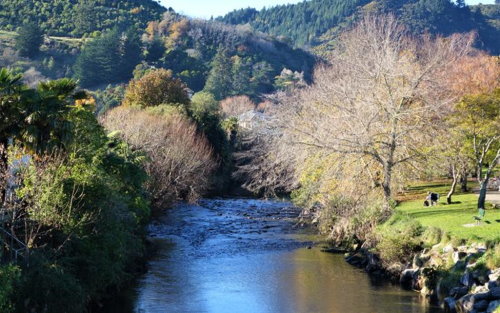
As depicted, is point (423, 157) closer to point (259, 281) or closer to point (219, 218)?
point (259, 281)

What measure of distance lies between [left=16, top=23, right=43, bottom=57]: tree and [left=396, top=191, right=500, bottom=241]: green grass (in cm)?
8626

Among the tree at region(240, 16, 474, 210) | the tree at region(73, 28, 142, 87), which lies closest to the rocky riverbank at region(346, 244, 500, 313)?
the tree at region(240, 16, 474, 210)

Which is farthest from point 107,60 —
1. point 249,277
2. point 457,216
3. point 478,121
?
point 457,216

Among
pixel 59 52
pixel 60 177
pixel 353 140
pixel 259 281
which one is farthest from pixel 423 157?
pixel 59 52

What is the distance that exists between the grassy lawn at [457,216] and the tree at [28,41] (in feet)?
278

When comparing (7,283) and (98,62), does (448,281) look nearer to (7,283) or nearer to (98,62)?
(7,283)

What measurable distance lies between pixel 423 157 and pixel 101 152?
56.2 ft

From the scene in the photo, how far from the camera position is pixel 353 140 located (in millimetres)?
33125

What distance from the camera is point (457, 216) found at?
30844mm

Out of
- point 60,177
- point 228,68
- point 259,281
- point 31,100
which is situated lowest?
point 259,281

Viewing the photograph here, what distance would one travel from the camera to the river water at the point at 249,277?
2481 cm

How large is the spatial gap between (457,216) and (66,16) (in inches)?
4506

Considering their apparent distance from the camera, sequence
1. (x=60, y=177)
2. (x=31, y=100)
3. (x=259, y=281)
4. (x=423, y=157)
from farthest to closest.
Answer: (x=423, y=157) → (x=259, y=281) → (x=31, y=100) → (x=60, y=177)

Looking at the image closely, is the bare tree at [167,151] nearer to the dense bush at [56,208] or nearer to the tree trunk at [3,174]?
the dense bush at [56,208]
